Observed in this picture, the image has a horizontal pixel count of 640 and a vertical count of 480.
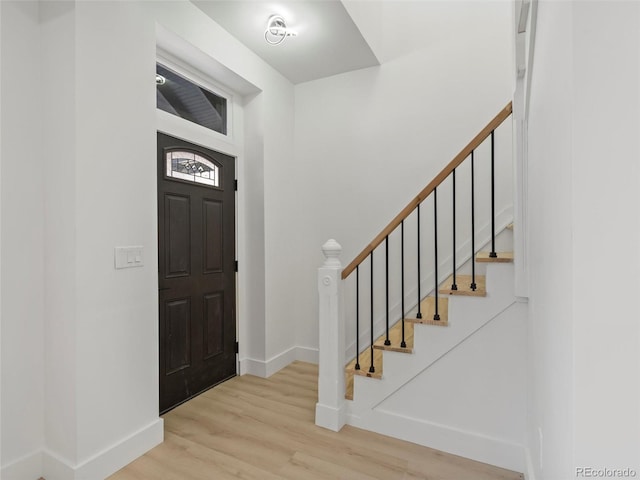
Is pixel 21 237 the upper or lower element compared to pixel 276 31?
lower

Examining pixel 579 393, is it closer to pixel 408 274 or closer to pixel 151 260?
pixel 151 260

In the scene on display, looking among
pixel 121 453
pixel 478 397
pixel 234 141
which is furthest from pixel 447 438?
pixel 234 141

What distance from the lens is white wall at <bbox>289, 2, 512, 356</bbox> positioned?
2854 mm

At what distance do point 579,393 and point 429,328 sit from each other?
5.25 feet

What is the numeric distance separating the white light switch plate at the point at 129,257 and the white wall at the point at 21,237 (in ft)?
1.21

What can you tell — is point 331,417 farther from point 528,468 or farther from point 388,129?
point 388,129

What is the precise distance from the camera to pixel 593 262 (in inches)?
19.4

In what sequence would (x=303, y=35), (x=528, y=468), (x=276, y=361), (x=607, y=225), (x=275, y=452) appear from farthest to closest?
1. (x=276, y=361)
2. (x=303, y=35)
3. (x=275, y=452)
4. (x=528, y=468)
5. (x=607, y=225)

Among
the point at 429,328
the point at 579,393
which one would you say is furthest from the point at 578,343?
the point at 429,328

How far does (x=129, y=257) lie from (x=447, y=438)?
2.15m

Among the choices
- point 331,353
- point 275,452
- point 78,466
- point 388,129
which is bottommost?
point 275,452

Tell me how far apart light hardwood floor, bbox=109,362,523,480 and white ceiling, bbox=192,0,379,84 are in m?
2.91

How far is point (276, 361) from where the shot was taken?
10.7 feet

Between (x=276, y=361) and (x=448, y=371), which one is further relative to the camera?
(x=276, y=361)
